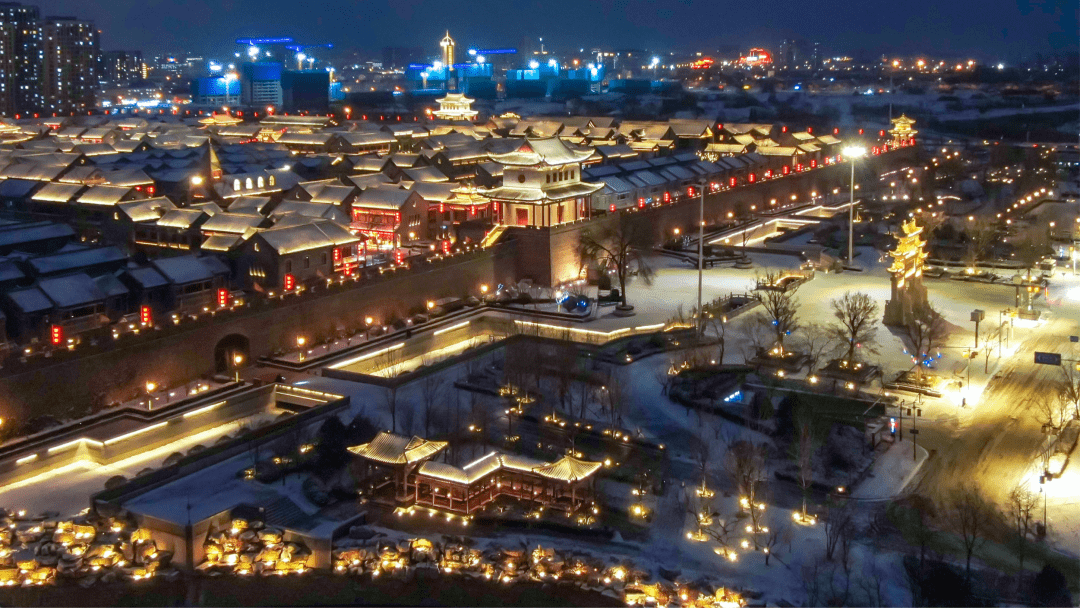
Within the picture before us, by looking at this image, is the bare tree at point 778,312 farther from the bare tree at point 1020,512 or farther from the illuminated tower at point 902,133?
the illuminated tower at point 902,133

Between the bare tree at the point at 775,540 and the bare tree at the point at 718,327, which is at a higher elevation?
the bare tree at the point at 718,327

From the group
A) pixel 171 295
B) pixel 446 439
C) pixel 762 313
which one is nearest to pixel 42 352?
pixel 171 295

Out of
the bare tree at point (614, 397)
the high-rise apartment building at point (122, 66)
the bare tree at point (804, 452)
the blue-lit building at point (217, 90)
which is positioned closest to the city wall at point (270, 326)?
the bare tree at point (614, 397)

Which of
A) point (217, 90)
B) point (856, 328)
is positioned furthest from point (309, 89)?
point (856, 328)

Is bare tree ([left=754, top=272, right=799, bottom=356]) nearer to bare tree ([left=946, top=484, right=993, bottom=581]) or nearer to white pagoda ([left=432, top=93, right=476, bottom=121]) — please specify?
bare tree ([left=946, top=484, right=993, bottom=581])

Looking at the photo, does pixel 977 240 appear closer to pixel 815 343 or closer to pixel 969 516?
pixel 815 343

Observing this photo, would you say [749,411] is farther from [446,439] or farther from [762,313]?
[762,313]
